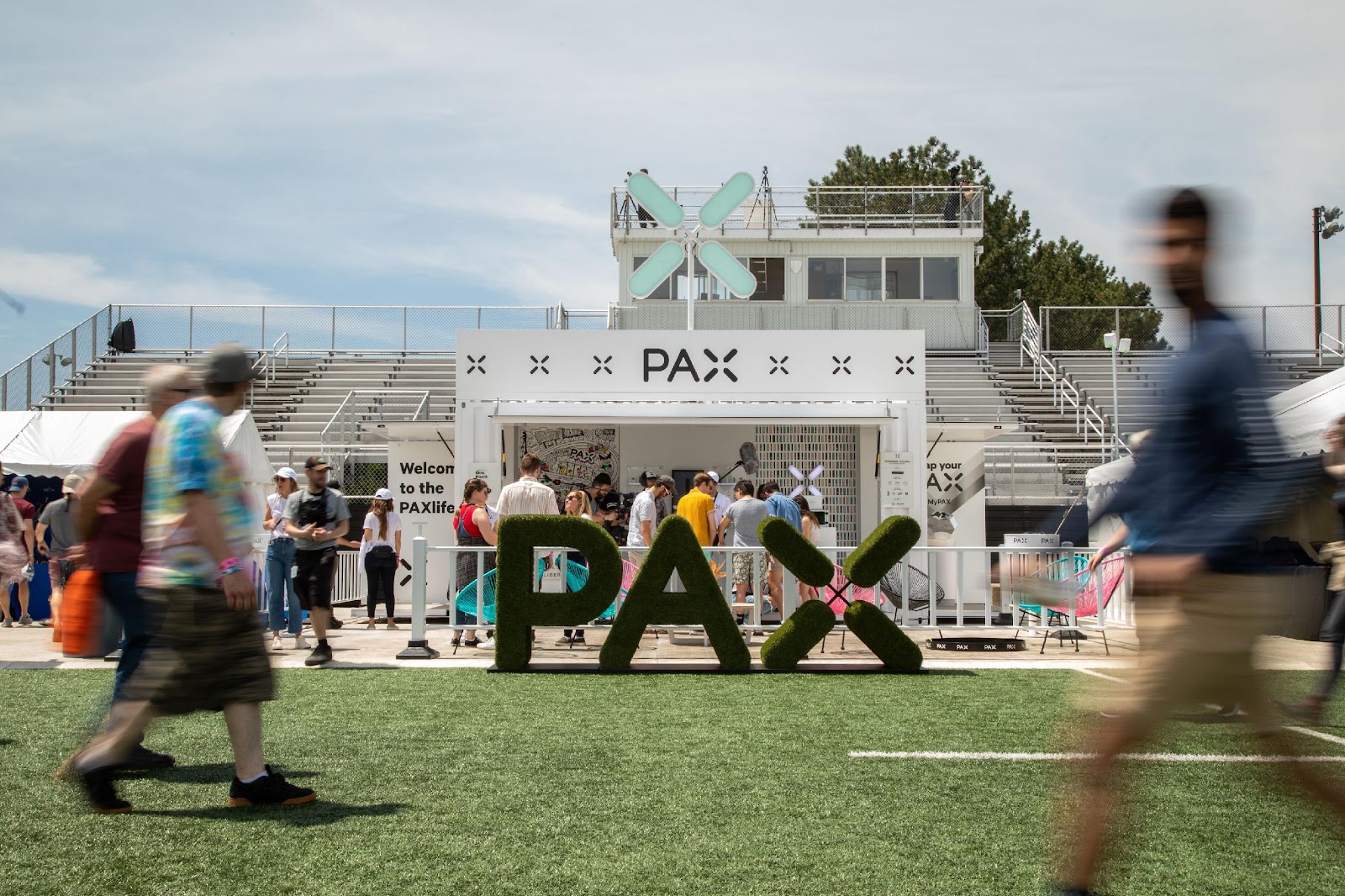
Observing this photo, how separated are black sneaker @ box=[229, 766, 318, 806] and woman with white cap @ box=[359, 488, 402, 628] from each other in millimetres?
8938

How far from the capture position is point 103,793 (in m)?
4.67

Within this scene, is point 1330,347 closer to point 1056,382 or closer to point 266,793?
point 1056,382

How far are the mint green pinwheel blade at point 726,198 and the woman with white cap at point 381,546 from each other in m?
5.40

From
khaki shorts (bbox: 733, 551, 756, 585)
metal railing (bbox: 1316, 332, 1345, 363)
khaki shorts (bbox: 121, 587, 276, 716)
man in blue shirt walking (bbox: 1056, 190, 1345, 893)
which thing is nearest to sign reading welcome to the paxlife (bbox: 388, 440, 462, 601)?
khaki shorts (bbox: 733, 551, 756, 585)

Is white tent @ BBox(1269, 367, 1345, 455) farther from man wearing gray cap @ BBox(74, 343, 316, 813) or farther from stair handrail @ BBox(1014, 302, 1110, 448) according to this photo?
stair handrail @ BBox(1014, 302, 1110, 448)

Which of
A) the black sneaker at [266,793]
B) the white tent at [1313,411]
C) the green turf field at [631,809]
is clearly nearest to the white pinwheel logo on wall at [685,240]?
the white tent at [1313,411]

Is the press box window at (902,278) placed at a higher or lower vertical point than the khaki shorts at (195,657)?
higher

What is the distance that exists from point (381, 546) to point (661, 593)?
18.2 ft

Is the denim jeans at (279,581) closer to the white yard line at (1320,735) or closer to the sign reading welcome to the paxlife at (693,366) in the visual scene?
the sign reading welcome to the paxlife at (693,366)

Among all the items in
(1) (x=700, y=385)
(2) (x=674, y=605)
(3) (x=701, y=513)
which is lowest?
(2) (x=674, y=605)

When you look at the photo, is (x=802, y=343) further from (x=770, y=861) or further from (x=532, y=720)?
(x=770, y=861)

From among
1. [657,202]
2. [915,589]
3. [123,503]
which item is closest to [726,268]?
[657,202]

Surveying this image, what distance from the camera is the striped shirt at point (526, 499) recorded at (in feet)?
37.7

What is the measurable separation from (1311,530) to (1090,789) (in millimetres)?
9487
